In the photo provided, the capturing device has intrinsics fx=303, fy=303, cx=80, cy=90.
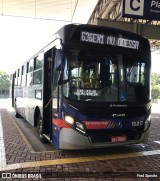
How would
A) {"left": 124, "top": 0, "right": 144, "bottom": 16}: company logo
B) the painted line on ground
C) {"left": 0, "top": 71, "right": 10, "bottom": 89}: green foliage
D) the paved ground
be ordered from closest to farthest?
the paved ground < the painted line on ground < {"left": 124, "top": 0, "right": 144, "bottom": 16}: company logo < {"left": 0, "top": 71, "right": 10, "bottom": 89}: green foliage

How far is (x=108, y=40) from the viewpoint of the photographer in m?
6.57

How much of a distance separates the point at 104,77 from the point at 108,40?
849mm

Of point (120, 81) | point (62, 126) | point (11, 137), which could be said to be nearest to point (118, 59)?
point (120, 81)

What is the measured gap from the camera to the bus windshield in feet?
20.1

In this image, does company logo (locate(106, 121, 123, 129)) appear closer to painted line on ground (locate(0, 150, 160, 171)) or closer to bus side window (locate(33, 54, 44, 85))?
painted line on ground (locate(0, 150, 160, 171))

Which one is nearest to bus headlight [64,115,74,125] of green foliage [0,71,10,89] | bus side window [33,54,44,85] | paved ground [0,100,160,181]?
paved ground [0,100,160,181]

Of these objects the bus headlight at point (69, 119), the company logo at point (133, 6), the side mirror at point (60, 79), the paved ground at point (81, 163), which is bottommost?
the paved ground at point (81, 163)

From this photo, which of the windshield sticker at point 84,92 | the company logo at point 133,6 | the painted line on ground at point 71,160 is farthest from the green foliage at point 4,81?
the windshield sticker at point 84,92

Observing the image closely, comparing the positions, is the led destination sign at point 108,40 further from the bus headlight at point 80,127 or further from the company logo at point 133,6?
the company logo at point 133,6

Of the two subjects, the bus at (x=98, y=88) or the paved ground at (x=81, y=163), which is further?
the bus at (x=98, y=88)

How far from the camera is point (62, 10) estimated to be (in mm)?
15711

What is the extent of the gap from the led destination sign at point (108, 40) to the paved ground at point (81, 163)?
8.23 ft

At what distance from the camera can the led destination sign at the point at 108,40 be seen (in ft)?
20.9

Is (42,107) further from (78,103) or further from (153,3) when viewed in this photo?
(153,3)
